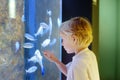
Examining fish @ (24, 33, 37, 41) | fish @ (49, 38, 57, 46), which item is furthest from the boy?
fish @ (49, 38, 57, 46)

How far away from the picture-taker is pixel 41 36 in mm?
2115

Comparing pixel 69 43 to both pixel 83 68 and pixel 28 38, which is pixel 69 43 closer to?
pixel 83 68

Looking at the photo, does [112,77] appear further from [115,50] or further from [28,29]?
[28,29]

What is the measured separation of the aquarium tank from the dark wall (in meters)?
0.05

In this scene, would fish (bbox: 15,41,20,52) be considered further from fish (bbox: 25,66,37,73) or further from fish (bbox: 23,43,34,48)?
fish (bbox: 25,66,37,73)

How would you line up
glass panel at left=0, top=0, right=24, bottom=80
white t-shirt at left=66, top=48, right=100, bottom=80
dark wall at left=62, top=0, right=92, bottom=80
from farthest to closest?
dark wall at left=62, top=0, right=92, bottom=80
glass panel at left=0, top=0, right=24, bottom=80
white t-shirt at left=66, top=48, right=100, bottom=80

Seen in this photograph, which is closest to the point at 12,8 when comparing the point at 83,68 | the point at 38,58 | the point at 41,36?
the point at 41,36

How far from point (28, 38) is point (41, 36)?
5.6 inches

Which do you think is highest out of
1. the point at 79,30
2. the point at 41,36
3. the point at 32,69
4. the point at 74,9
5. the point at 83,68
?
the point at 74,9

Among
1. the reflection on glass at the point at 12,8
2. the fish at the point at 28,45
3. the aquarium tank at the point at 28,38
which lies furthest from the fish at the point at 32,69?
the reflection on glass at the point at 12,8

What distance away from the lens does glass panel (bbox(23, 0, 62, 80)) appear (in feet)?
6.60

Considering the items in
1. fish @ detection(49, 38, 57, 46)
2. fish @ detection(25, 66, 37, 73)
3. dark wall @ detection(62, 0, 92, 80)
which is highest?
dark wall @ detection(62, 0, 92, 80)

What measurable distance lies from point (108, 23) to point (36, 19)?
0.80 meters

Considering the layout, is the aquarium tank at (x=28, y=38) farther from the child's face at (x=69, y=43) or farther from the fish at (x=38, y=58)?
the child's face at (x=69, y=43)
